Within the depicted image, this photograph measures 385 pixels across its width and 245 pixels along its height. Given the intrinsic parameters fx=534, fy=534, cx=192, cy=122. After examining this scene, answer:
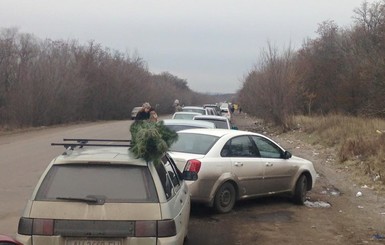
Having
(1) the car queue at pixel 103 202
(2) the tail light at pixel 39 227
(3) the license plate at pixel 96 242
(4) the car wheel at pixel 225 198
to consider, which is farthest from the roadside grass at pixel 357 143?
(2) the tail light at pixel 39 227

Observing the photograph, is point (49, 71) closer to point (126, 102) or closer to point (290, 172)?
point (126, 102)

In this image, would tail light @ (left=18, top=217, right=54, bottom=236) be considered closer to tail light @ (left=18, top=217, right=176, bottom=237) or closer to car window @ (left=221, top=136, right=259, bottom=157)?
tail light @ (left=18, top=217, right=176, bottom=237)

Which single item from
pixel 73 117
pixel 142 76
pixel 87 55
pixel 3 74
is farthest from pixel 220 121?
pixel 142 76

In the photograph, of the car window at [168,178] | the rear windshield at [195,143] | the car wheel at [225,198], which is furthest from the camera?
the rear windshield at [195,143]

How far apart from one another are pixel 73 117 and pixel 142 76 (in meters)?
34.2

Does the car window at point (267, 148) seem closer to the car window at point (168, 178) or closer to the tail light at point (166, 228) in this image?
the car window at point (168, 178)

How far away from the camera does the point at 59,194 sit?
16.1ft

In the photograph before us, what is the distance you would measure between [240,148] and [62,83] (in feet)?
126

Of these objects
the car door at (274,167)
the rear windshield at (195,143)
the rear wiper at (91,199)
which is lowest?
the car door at (274,167)

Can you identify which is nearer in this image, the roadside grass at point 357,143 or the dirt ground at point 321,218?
the dirt ground at point 321,218

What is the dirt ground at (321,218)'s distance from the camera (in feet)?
26.5

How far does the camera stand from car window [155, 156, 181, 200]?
529cm

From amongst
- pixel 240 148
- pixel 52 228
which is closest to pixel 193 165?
pixel 240 148

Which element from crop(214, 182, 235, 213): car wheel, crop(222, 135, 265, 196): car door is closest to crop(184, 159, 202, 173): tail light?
crop(214, 182, 235, 213): car wheel
